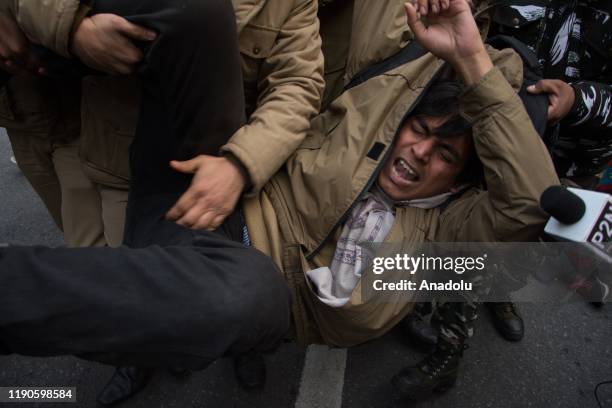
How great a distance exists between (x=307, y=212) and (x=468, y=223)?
0.51 meters

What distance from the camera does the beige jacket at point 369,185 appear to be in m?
1.27

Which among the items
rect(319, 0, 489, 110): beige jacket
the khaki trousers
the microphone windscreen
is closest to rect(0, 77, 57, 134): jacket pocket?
the khaki trousers

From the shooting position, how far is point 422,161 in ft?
4.90

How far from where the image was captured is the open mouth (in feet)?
4.95

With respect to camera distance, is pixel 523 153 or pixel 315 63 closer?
pixel 523 153

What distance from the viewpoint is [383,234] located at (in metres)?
1.44

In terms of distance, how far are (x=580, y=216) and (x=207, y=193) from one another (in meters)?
0.98

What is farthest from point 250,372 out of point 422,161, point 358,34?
point 358,34

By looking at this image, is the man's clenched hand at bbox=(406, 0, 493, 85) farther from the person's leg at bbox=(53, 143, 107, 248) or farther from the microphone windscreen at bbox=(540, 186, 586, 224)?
the person's leg at bbox=(53, 143, 107, 248)

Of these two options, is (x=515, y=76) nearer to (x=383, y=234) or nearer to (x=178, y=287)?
(x=383, y=234)

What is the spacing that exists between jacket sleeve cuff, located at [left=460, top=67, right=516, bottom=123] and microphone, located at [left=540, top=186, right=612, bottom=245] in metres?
0.33

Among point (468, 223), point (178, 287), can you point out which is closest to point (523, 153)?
point (468, 223)

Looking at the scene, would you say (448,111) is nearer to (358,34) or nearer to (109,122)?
(358,34)

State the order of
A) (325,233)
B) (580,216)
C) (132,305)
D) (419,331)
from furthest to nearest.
Answer: (419,331), (325,233), (580,216), (132,305)
